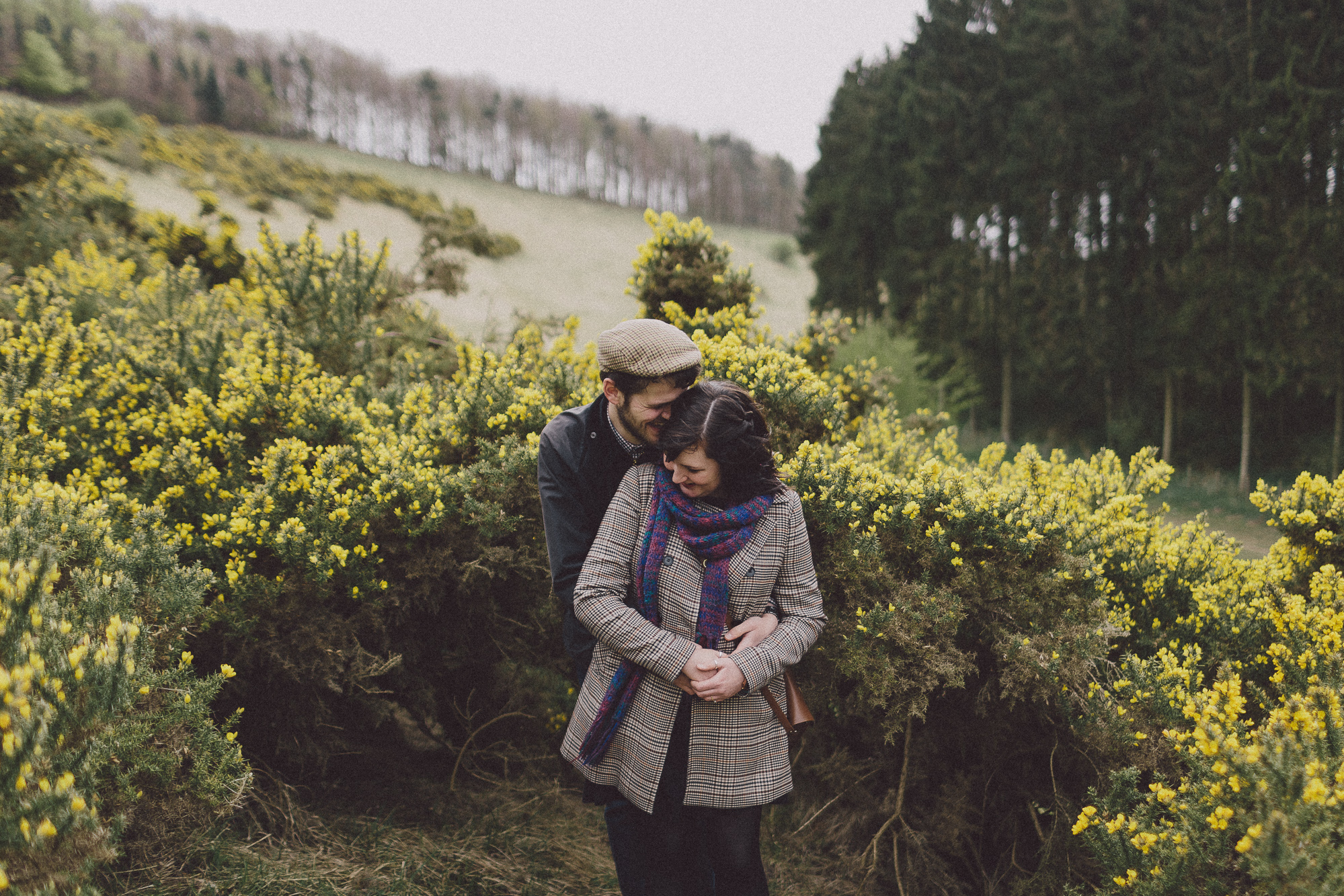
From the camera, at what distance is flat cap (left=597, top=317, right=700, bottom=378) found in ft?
6.48

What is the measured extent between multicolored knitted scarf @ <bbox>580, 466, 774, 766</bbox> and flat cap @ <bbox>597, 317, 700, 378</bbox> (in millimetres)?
379

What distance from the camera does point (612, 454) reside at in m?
2.21

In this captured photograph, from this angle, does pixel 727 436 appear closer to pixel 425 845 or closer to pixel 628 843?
pixel 628 843

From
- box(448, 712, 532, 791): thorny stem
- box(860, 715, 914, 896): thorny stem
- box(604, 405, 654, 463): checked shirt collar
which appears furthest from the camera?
box(448, 712, 532, 791): thorny stem

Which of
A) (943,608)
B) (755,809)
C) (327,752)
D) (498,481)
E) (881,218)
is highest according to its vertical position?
(881,218)

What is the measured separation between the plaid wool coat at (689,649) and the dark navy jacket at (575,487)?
136mm

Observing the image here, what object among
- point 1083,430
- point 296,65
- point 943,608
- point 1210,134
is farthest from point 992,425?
point 296,65

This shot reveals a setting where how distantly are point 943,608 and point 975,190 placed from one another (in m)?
16.5

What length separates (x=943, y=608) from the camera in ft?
8.31

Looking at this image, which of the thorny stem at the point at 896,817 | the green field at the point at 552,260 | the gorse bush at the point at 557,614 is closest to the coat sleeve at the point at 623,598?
the gorse bush at the point at 557,614

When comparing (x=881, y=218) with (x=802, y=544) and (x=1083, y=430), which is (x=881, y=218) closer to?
(x=1083, y=430)

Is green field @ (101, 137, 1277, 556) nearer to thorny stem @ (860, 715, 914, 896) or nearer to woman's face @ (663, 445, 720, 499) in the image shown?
thorny stem @ (860, 715, 914, 896)

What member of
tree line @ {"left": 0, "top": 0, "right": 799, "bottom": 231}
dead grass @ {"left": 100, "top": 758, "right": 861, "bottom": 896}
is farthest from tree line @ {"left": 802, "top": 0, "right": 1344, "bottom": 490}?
tree line @ {"left": 0, "top": 0, "right": 799, "bottom": 231}

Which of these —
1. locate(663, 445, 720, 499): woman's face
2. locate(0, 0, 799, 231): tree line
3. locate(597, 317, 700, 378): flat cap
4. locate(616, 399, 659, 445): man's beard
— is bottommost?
locate(663, 445, 720, 499): woman's face
